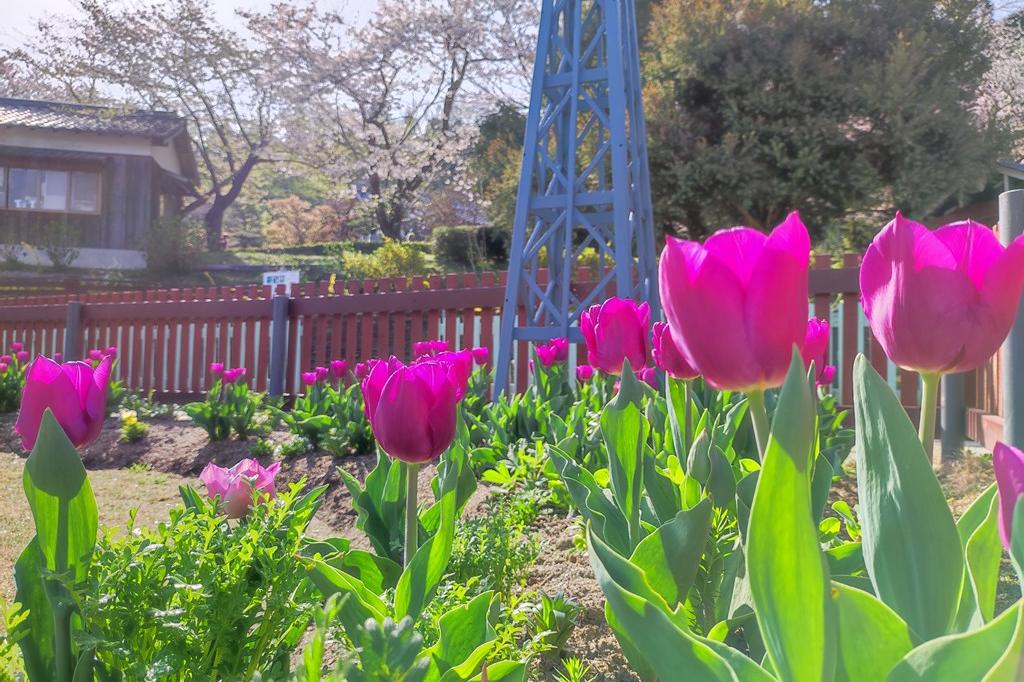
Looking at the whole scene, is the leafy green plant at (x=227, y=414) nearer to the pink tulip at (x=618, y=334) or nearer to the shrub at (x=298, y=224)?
the pink tulip at (x=618, y=334)

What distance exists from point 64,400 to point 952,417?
4.25 metres

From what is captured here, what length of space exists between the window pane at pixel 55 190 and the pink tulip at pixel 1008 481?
2408cm

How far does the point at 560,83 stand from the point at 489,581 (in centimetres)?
443

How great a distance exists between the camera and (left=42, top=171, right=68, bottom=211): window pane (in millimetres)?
21156

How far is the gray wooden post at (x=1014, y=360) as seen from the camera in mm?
2475

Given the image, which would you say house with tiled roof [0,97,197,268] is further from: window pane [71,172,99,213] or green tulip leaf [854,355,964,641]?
green tulip leaf [854,355,964,641]

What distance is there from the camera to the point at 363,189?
92.5 ft

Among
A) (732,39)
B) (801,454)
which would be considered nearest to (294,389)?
(801,454)

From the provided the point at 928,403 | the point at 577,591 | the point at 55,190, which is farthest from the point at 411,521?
the point at 55,190

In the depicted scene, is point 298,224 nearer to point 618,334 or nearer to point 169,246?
point 169,246

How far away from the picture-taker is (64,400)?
1.08 metres

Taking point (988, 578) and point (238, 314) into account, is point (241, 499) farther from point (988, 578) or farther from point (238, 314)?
point (238, 314)

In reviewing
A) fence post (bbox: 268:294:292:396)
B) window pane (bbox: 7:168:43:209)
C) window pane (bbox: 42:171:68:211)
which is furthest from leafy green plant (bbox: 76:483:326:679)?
window pane (bbox: 7:168:43:209)

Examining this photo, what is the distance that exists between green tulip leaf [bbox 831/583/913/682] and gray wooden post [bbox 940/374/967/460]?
4027mm
